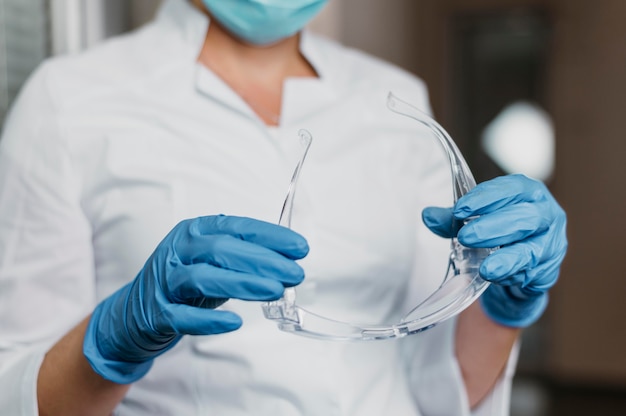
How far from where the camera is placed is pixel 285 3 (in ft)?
3.43

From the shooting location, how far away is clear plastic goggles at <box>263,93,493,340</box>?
2.73 ft

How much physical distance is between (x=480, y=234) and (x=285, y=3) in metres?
0.43

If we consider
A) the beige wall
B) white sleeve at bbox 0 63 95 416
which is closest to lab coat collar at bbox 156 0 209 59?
white sleeve at bbox 0 63 95 416

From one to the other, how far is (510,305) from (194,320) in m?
0.46

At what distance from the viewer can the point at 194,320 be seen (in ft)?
2.53

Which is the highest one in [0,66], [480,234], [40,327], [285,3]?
[285,3]

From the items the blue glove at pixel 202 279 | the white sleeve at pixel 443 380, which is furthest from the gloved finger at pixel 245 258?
the white sleeve at pixel 443 380

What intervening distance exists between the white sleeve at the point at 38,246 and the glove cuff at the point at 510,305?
54 cm

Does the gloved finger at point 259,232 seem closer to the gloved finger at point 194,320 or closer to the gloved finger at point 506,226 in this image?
the gloved finger at point 194,320

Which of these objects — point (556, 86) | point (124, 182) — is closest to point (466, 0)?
point (556, 86)

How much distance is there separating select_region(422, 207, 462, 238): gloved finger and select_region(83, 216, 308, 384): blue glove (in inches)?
9.2

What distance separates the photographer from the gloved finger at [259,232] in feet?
2.57

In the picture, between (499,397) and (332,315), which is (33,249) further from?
(499,397)

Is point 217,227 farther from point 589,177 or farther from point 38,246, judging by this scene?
point 589,177
